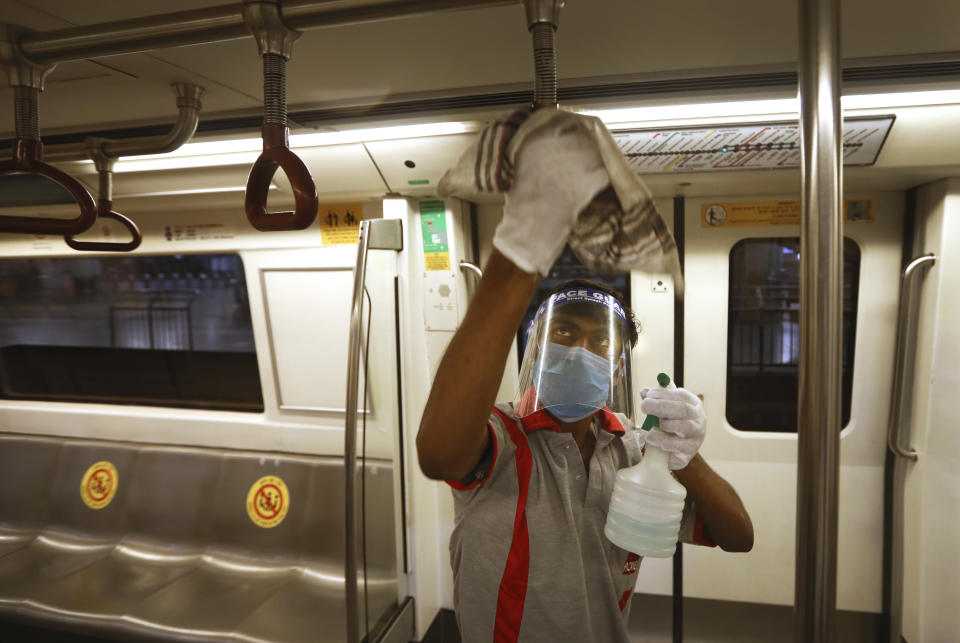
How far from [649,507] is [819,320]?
661 mm

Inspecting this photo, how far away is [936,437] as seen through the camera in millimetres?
2607

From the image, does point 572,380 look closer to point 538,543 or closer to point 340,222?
point 538,543

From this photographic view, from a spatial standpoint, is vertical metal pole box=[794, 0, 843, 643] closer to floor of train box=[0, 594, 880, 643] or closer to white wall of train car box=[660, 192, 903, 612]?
white wall of train car box=[660, 192, 903, 612]

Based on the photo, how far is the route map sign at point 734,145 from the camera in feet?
7.09

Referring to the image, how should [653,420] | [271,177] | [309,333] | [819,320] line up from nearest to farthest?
[819,320] < [271,177] < [653,420] < [309,333]

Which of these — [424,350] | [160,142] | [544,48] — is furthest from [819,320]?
[424,350]

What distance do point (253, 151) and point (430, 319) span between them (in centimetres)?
122

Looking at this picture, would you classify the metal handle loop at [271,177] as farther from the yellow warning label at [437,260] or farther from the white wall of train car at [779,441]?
the white wall of train car at [779,441]

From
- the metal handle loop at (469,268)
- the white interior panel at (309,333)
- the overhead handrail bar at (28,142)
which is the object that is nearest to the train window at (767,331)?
the metal handle loop at (469,268)

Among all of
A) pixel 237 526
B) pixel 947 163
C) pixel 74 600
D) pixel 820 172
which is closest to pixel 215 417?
pixel 237 526

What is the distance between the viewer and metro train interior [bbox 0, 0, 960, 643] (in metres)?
1.51

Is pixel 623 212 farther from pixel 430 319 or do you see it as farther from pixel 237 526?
pixel 237 526

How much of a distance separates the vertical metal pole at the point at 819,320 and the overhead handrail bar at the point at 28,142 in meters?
1.23

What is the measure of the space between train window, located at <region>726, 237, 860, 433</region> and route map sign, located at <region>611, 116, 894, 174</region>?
69 cm
